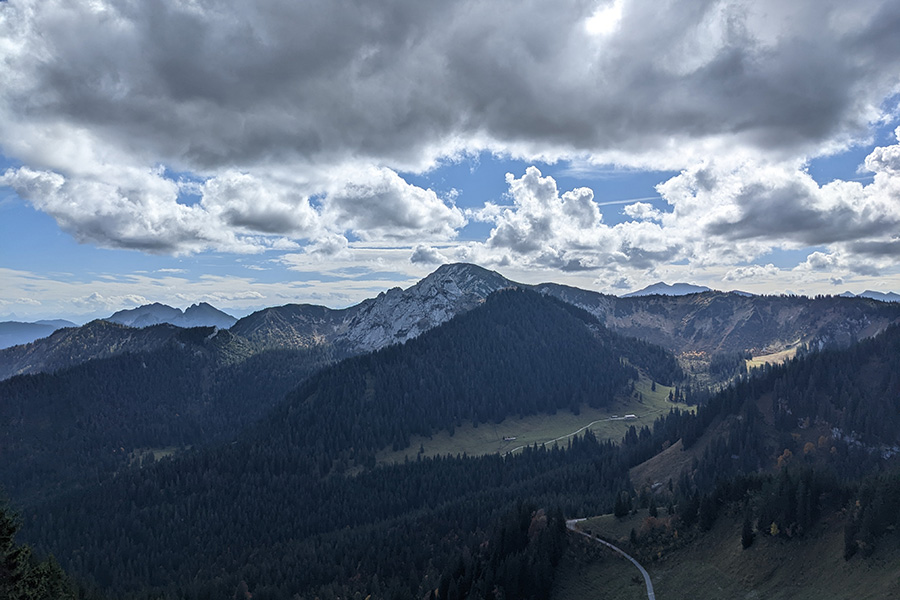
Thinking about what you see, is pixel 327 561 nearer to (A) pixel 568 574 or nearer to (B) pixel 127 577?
(B) pixel 127 577

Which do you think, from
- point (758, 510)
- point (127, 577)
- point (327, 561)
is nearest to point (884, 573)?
point (758, 510)

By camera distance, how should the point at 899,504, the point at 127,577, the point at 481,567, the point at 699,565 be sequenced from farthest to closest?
the point at 127,577, the point at 481,567, the point at 699,565, the point at 899,504

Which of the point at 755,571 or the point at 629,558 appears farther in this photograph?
the point at 629,558

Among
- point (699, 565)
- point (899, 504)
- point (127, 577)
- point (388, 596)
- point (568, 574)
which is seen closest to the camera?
point (899, 504)

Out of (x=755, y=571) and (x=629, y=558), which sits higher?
(x=755, y=571)

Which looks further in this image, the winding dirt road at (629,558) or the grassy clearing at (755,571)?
the winding dirt road at (629,558)

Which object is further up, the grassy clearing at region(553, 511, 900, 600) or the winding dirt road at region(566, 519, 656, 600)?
the grassy clearing at region(553, 511, 900, 600)

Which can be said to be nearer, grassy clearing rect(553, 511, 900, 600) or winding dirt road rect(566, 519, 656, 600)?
grassy clearing rect(553, 511, 900, 600)

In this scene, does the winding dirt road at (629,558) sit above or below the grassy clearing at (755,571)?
below
